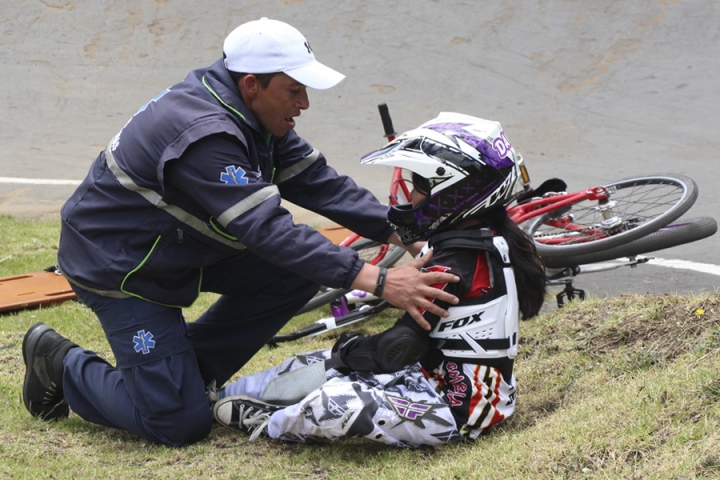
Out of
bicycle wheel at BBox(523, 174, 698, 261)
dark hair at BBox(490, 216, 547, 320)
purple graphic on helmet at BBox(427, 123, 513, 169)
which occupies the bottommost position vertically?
bicycle wheel at BBox(523, 174, 698, 261)

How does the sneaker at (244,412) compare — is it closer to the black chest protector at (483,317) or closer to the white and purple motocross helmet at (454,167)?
the black chest protector at (483,317)

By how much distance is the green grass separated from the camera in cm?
256

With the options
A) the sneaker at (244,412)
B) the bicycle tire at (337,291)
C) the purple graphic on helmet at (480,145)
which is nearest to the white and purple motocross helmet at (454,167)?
the purple graphic on helmet at (480,145)

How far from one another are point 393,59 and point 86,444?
9.21 metres

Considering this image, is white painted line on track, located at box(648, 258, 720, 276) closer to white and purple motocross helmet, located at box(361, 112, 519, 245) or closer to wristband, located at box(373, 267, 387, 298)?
white and purple motocross helmet, located at box(361, 112, 519, 245)

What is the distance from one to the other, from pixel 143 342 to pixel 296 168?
1094 millimetres

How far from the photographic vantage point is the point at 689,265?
18.9 feet

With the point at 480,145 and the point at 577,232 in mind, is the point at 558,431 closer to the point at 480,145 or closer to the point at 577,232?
the point at 480,145

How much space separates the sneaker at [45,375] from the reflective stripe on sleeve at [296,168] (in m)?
1.24

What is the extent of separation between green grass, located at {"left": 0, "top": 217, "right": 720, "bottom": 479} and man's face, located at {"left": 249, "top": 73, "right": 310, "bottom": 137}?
4.27 ft

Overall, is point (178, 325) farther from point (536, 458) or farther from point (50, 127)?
point (50, 127)

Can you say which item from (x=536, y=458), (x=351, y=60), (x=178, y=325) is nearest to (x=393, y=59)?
(x=351, y=60)

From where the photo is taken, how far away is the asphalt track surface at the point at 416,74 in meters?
9.46

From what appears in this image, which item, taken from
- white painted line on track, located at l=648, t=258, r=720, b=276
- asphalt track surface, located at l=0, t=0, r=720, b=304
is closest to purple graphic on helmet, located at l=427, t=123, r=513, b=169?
white painted line on track, located at l=648, t=258, r=720, b=276
